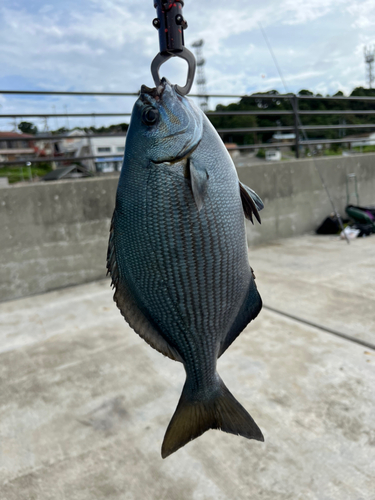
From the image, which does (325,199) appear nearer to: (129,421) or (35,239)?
(35,239)

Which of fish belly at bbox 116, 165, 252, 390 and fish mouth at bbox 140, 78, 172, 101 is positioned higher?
fish mouth at bbox 140, 78, 172, 101

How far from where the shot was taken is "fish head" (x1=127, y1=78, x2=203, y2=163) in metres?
0.78

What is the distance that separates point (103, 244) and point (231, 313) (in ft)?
12.0

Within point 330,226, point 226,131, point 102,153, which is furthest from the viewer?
point 102,153

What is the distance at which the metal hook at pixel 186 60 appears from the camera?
798mm

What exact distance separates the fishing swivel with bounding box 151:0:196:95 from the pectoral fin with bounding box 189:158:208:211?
218 mm

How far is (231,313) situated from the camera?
0.86 meters

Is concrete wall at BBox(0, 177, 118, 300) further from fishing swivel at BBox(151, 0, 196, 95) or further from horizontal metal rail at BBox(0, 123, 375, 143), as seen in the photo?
fishing swivel at BBox(151, 0, 196, 95)

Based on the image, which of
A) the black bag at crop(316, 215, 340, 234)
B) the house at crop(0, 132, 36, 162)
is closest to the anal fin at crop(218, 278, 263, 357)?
the house at crop(0, 132, 36, 162)

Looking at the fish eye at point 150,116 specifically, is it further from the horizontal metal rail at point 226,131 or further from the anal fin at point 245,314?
the horizontal metal rail at point 226,131

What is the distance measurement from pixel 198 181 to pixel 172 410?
1.57 meters

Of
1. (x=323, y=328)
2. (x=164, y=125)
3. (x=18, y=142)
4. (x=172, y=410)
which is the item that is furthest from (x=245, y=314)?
(x=18, y=142)

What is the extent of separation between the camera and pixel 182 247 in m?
0.78

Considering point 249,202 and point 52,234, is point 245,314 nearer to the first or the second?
point 249,202
